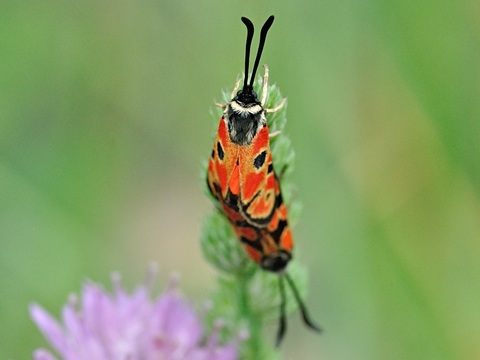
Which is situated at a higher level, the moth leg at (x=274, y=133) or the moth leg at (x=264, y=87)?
the moth leg at (x=264, y=87)

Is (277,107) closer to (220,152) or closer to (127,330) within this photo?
(220,152)

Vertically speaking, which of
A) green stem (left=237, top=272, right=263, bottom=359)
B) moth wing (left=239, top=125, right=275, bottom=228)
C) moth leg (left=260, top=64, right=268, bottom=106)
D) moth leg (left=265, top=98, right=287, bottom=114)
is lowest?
green stem (left=237, top=272, right=263, bottom=359)

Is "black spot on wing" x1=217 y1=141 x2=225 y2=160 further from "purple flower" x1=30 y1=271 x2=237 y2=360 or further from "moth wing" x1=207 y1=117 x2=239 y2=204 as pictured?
"purple flower" x1=30 y1=271 x2=237 y2=360

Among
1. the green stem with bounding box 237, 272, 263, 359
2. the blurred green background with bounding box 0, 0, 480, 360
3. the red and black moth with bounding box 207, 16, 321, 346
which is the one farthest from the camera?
the blurred green background with bounding box 0, 0, 480, 360

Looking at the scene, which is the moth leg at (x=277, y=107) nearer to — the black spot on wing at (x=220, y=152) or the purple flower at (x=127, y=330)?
the black spot on wing at (x=220, y=152)

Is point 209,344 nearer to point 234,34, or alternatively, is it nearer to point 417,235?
point 417,235

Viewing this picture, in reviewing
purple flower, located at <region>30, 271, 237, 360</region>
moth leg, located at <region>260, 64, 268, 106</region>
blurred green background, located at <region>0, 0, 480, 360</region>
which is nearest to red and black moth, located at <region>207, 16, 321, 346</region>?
moth leg, located at <region>260, 64, 268, 106</region>

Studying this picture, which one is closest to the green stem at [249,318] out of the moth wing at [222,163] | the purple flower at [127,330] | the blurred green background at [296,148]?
the purple flower at [127,330]

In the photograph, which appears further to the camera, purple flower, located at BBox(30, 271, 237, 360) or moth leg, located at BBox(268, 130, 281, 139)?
purple flower, located at BBox(30, 271, 237, 360)

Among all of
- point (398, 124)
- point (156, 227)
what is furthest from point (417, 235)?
point (156, 227)
